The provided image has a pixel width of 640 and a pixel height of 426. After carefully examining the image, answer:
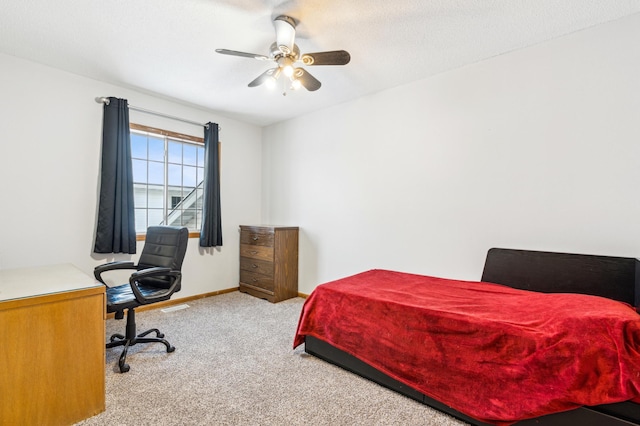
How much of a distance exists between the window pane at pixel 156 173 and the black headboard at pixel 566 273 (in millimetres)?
3810

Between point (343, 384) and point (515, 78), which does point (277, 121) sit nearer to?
point (515, 78)

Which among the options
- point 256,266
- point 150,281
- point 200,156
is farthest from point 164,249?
point 200,156

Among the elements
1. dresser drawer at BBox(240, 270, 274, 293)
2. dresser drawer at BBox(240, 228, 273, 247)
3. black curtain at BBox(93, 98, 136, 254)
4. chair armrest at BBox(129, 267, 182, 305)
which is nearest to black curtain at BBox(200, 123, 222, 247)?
dresser drawer at BBox(240, 228, 273, 247)

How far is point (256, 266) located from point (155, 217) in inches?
56.5

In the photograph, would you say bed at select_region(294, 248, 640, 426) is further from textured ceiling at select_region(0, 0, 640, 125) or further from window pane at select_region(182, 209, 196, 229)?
window pane at select_region(182, 209, 196, 229)

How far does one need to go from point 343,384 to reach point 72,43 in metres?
3.41

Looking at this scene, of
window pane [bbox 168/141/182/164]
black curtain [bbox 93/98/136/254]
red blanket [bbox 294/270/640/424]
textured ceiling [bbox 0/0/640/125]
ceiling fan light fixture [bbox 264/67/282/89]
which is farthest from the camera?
window pane [bbox 168/141/182/164]

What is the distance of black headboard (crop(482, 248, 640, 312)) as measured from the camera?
6.41ft

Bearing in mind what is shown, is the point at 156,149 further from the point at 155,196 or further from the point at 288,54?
the point at 288,54

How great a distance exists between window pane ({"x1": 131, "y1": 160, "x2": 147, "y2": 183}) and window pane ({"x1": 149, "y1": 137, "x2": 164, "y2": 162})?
13 centimetres

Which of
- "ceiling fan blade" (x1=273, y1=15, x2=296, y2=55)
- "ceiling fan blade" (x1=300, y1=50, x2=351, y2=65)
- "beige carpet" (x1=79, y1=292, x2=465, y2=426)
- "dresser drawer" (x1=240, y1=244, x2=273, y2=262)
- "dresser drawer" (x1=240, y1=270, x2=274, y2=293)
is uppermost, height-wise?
"ceiling fan blade" (x1=273, y1=15, x2=296, y2=55)

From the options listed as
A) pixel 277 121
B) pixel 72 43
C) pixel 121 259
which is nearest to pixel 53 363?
pixel 121 259

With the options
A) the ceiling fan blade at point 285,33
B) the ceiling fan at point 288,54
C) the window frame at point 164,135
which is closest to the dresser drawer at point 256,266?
the window frame at point 164,135

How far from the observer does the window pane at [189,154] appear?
3.96m
